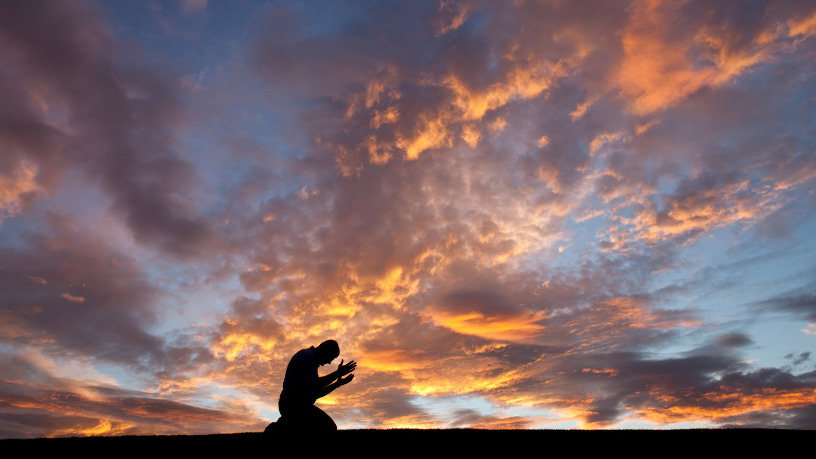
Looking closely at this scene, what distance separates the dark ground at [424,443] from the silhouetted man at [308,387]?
0.73ft

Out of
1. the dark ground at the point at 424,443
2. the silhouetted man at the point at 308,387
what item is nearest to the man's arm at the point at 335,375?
the silhouetted man at the point at 308,387

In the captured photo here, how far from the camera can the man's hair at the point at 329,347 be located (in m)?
7.80

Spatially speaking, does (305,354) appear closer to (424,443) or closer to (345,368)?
(345,368)

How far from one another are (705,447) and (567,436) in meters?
2.38

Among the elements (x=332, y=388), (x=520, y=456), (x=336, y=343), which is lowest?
(x=520, y=456)

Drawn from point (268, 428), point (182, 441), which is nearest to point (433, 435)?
point (268, 428)

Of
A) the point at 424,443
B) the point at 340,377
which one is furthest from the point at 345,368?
the point at 424,443

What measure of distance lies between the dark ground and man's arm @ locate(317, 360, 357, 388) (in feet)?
2.90

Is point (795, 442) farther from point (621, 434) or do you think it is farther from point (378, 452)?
point (378, 452)

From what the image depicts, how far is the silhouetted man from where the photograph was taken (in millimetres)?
7281

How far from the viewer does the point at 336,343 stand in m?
7.89

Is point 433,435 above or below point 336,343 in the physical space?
below

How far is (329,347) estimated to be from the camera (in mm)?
7797

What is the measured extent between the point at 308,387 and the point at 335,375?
516 millimetres
